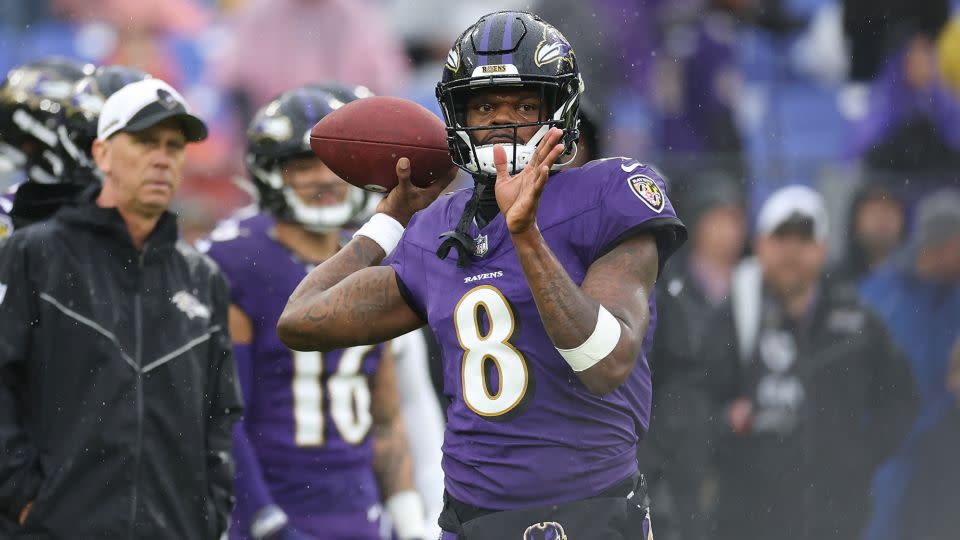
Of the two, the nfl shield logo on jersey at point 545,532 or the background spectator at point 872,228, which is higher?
the nfl shield logo on jersey at point 545,532

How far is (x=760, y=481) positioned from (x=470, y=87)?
4.52 meters

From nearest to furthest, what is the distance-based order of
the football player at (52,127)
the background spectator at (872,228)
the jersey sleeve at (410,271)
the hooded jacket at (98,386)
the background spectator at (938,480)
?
the jersey sleeve at (410,271), the hooded jacket at (98,386), the football player at (52,127), the background spectator at (938,480), the background spectator at (872,228)

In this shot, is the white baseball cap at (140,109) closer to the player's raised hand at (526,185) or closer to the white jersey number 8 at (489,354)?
the white jersey number 8 at (489,354)

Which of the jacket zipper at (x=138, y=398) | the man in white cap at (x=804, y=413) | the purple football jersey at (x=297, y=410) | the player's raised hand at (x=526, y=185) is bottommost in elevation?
the man in white cap at (x=804, y=413)

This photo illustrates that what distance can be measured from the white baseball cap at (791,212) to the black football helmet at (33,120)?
3.78m

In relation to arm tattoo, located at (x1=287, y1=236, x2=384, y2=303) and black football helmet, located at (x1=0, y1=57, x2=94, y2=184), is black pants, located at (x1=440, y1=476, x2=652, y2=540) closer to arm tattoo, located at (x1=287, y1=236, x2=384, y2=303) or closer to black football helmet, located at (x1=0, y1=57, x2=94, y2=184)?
arm tattoo, located at (x1=287, y1=236, x2=384, y2=303)

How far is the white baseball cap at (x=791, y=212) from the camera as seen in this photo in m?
8.05

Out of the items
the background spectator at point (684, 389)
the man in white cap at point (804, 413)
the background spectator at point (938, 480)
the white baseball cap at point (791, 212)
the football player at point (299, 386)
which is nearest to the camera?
the football player at point (299, 386)

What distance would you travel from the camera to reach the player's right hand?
4.01m

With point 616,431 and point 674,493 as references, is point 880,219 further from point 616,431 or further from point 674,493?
point 616,431

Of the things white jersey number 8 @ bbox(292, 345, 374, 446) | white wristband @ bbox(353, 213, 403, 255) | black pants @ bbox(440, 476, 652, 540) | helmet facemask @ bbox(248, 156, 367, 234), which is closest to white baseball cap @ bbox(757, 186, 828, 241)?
helmet facemask @ bbox(248, 156, 367, 234)

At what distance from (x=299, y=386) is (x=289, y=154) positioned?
887mm

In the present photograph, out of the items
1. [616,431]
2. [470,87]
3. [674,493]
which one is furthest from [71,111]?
[674,493]

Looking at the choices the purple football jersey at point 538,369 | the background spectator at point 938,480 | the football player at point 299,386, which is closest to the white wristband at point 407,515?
the football player at point 299,386
